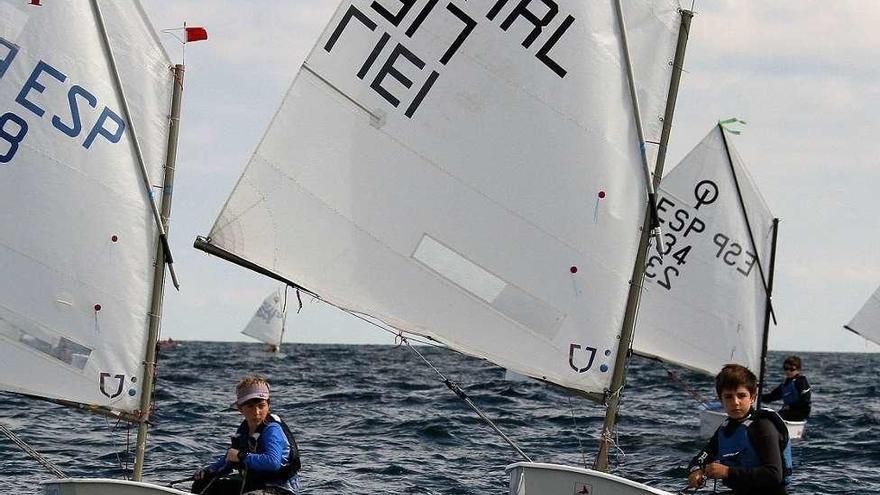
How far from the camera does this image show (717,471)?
7973 millimetres

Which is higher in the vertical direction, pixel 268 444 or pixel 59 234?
pixel 59 234

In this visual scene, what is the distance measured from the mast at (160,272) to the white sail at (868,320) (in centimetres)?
2946

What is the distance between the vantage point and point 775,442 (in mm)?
8078

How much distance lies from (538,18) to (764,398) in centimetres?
1232

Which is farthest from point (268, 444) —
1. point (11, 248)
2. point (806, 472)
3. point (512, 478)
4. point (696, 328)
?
point (696, 328)

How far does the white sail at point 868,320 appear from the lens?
37.5 metres

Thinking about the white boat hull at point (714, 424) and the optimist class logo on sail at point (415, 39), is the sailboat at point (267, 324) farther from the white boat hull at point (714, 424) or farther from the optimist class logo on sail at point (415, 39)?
the optimist class logo on sail at point (415, 39)

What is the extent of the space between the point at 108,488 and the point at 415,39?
440cm

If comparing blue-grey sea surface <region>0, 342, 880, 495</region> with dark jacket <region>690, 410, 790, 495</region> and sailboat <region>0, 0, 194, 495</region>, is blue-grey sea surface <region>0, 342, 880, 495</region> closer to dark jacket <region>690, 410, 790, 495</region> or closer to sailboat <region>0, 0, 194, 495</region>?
sailboat <region>0, 0, 194, 495</region>

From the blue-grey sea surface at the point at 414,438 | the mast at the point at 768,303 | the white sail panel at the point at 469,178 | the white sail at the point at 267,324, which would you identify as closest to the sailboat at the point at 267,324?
the white sail at the point at 267,324

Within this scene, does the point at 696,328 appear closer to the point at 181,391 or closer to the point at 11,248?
the point at 181,391

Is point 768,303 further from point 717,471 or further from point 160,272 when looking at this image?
point 717,471

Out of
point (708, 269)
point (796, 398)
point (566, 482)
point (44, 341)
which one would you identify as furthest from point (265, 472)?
point (708, 269)

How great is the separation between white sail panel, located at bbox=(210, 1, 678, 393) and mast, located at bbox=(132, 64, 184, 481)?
610 mm
